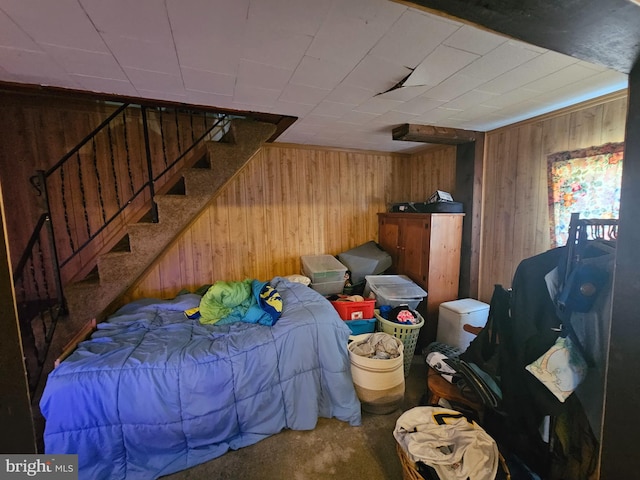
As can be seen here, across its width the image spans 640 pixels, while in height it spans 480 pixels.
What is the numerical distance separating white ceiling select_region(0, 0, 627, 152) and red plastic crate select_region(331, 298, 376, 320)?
163 centimetres

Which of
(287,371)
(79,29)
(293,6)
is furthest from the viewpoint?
(287,371)

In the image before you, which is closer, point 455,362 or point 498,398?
point 498,398

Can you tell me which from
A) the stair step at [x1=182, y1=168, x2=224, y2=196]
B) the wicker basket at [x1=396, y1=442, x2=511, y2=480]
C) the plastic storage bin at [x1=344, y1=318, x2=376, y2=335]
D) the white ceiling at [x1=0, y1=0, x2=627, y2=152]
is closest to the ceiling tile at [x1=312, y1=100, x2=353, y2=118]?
the white ceiling at [x1=0, y1=0, x2=627, y2=152]

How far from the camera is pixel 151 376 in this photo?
1582 mm

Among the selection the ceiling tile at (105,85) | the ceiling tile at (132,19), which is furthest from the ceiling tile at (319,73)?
the ceiling tile at (105,85)

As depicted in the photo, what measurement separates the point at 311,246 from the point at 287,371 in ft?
5.78

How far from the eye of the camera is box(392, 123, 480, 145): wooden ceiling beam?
2453mm

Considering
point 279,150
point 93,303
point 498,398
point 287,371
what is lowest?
point 287,371

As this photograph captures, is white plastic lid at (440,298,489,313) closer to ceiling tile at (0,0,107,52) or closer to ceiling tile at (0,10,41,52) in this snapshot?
ceiling tile at (0,0,107,52)

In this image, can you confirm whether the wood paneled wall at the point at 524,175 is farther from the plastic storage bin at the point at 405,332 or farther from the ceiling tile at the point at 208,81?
the ceiling tile at the point at 208,81

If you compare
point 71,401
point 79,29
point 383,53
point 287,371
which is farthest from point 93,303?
point 383,53

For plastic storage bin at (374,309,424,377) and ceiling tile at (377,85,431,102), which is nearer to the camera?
ceiling tile at (377,85,431,102)

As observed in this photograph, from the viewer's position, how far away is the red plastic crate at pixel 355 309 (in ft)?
7.98

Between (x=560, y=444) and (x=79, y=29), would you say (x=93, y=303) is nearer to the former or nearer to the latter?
(x=79, y=29)
